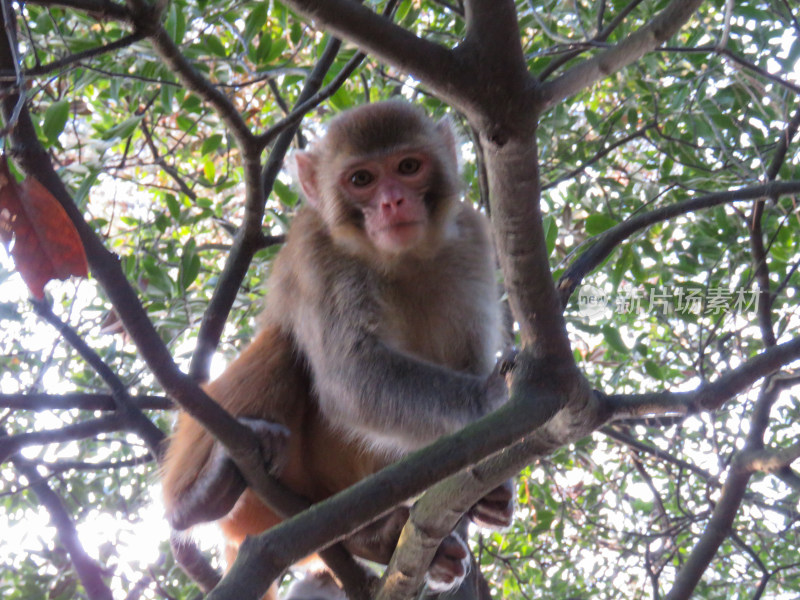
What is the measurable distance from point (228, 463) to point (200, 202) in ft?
9.18

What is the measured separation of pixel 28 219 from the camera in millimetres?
2215

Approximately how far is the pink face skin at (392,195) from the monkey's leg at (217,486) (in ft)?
3.52

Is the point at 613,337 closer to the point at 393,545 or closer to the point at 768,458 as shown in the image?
the point at 768,458

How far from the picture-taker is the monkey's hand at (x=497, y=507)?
3.57m

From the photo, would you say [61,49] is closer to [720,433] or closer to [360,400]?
[360,400]

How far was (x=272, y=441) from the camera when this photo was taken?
12.1 ft

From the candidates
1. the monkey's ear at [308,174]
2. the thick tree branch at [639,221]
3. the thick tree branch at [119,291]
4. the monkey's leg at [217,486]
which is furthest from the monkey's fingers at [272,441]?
the thick tree branch at [639,221]

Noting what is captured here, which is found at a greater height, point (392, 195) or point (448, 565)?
point (392, 195)

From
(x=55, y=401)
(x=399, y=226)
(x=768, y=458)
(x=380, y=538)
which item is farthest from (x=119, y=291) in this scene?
(x=768, y=458)

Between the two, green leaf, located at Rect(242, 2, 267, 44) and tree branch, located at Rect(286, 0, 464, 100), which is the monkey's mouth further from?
tree branch, located at Rect(286, 0, 464, 100)

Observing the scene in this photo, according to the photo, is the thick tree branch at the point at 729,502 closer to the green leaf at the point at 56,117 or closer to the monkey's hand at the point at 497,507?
the monkey's hand at the point at 497,507

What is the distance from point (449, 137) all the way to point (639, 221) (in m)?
1.68

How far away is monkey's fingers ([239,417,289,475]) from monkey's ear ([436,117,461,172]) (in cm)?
169

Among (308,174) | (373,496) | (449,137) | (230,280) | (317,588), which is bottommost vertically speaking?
(373,496)
